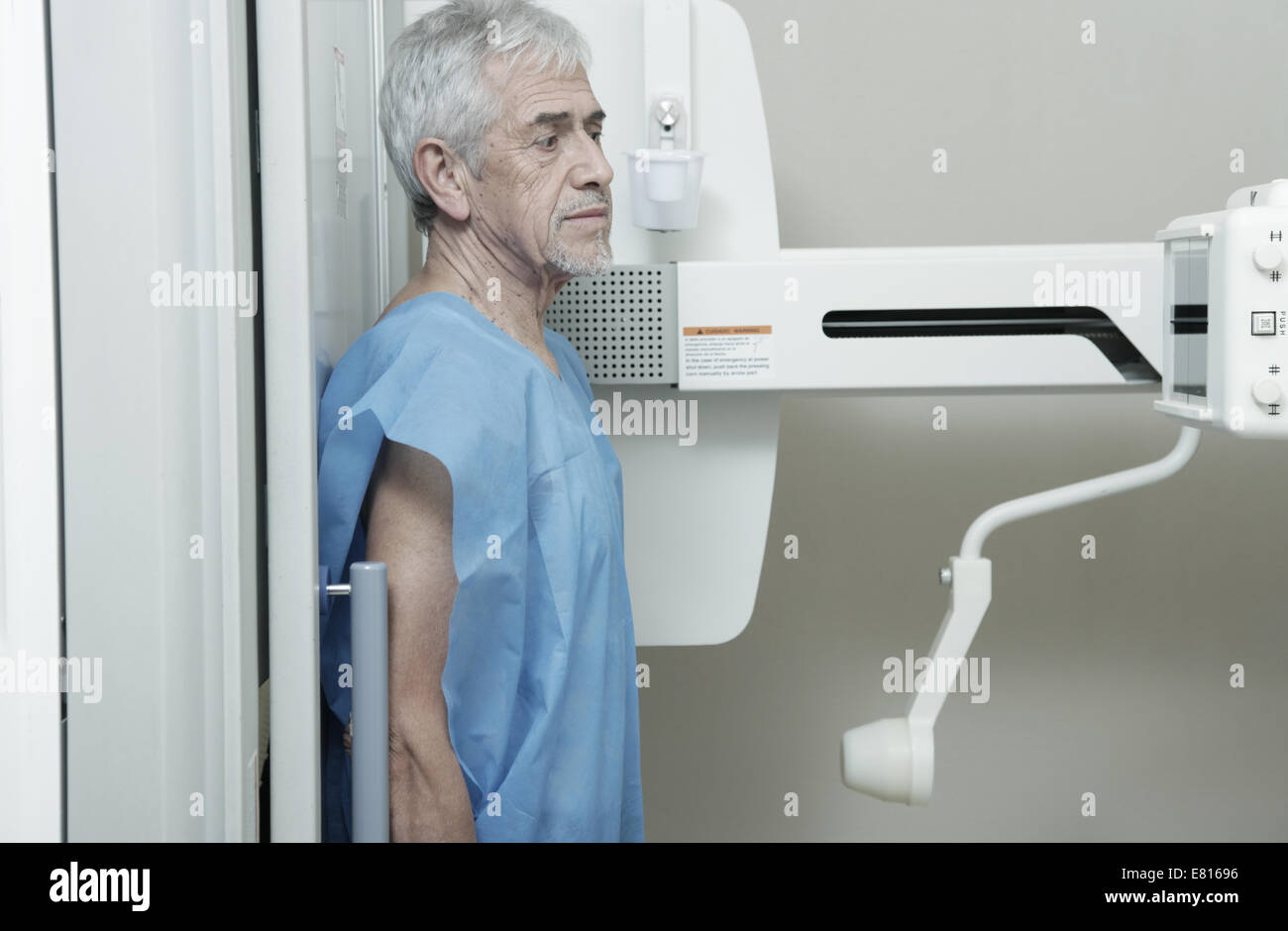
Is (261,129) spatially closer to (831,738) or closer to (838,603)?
(838,603)

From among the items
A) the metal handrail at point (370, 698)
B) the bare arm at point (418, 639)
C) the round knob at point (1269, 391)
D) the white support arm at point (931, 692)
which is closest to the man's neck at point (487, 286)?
the bare arm at point (418, 639)

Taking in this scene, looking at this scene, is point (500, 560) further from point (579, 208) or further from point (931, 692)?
point (931, 692)

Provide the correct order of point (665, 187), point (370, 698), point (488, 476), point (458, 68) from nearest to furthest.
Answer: point (370, 698) < point (488, 476) < point (458, 68) < point (665, 187)

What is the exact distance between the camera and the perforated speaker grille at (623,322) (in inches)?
51.9

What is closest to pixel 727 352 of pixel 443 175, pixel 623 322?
pixel 623 322

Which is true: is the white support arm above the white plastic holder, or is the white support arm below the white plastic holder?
below

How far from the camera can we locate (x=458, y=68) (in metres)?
1.12

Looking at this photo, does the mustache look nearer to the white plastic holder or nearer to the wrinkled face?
the wrinkled face

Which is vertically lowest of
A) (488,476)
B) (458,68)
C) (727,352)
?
(488,476)

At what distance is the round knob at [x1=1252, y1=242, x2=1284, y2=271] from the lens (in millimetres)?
1058

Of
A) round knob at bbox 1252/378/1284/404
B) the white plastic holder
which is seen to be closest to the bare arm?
the white plastic holder

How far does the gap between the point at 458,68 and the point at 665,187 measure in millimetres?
288

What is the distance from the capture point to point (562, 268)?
1.17 m
